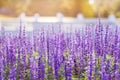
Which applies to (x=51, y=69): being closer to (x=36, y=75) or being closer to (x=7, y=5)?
(x=36, y=75)

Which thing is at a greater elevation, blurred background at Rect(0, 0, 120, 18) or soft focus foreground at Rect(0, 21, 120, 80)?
blurred background at Rect(0, 0, 120, 18)

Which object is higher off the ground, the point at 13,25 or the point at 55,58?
the point at 13,25

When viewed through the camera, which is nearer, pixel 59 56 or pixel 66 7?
pixel 59 56

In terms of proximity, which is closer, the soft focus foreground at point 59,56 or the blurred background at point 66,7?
the soft focus foreground at point 59,56

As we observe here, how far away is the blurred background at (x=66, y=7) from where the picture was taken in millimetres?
22062

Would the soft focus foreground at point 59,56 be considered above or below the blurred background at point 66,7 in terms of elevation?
below

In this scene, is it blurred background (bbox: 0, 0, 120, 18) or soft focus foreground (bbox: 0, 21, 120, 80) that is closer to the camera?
soft focus foreground (bbox: 0, 21, 120, 80)

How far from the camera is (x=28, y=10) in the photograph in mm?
22641

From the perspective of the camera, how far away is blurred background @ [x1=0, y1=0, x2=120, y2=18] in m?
22.1

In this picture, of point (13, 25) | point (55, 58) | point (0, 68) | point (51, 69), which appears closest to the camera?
point (0, 68)

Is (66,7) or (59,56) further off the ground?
(66,7)

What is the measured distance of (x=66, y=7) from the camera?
22.5 m

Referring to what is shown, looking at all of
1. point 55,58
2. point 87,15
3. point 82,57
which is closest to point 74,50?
point 82,57

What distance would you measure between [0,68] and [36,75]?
1.21 ft
